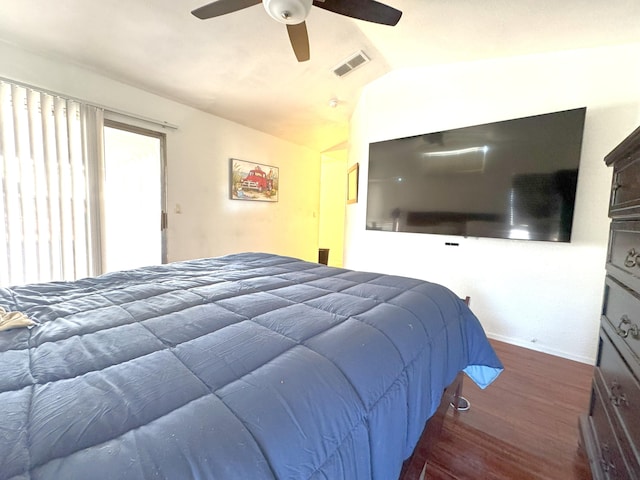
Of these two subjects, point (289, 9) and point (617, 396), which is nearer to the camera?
point (617, 396)

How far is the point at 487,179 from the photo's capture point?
2.42m

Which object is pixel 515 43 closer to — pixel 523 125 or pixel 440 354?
pixel 523 125

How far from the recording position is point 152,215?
3.32 meters

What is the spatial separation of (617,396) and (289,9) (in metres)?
2.28

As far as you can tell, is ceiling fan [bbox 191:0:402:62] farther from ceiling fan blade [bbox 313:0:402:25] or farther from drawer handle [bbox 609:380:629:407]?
drawer handle [bbox 609:380:629:407]

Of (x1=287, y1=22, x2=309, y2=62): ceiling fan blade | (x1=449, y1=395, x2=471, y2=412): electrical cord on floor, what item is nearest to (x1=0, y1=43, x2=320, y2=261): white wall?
(x1=287, y1=22, x2=309, y2=62): ceiling fan blade

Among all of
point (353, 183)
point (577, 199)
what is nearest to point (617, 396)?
point (577, 199)

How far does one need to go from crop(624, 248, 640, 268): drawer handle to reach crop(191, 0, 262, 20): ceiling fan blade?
84.7 inches


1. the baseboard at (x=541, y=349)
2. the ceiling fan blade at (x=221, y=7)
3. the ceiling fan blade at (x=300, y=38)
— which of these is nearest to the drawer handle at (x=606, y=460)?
the baseboard at (x=541, y=349)

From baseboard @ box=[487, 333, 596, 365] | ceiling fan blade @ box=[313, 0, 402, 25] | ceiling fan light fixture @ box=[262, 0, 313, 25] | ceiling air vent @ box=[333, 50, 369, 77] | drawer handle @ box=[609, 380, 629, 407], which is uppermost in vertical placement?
ceiling air vent @ box=[333, 50, 369, 77]

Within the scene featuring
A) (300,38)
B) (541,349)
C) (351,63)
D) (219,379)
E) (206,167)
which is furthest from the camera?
(206,167)

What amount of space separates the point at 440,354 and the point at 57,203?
10.6 feet

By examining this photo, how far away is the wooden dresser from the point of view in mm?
853

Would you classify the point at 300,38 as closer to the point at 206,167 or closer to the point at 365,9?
the point at 365,9
